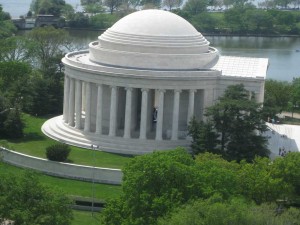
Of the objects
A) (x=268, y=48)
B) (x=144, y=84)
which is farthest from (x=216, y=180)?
(x=268, y=48)

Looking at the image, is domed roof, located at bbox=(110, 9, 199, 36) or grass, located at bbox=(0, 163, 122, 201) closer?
grass, located at bbox=(0, 163, 122, 201)

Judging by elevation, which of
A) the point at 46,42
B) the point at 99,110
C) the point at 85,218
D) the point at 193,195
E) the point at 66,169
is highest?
the point at 46,42

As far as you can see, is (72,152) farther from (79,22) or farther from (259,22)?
(259,22)

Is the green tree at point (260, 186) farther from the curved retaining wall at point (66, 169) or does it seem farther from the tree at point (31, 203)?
the curved retaining wall at point (66, 169)

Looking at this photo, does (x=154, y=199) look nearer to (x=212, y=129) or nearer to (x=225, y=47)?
(x=212, y=129)

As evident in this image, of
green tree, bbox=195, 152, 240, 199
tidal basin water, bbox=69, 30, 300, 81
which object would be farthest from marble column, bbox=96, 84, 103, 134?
tidal basin water, bbox=69, 30, 300, 81

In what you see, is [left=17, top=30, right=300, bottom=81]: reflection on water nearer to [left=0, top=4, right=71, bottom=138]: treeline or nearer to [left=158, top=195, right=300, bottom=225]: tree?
[left=0, top=4, right=71, bottom=138]: treeline

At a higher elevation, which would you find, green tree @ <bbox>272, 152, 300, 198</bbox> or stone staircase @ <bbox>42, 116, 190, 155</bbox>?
green tree @ <bbox>272, 152, 300, 198</bbox>
